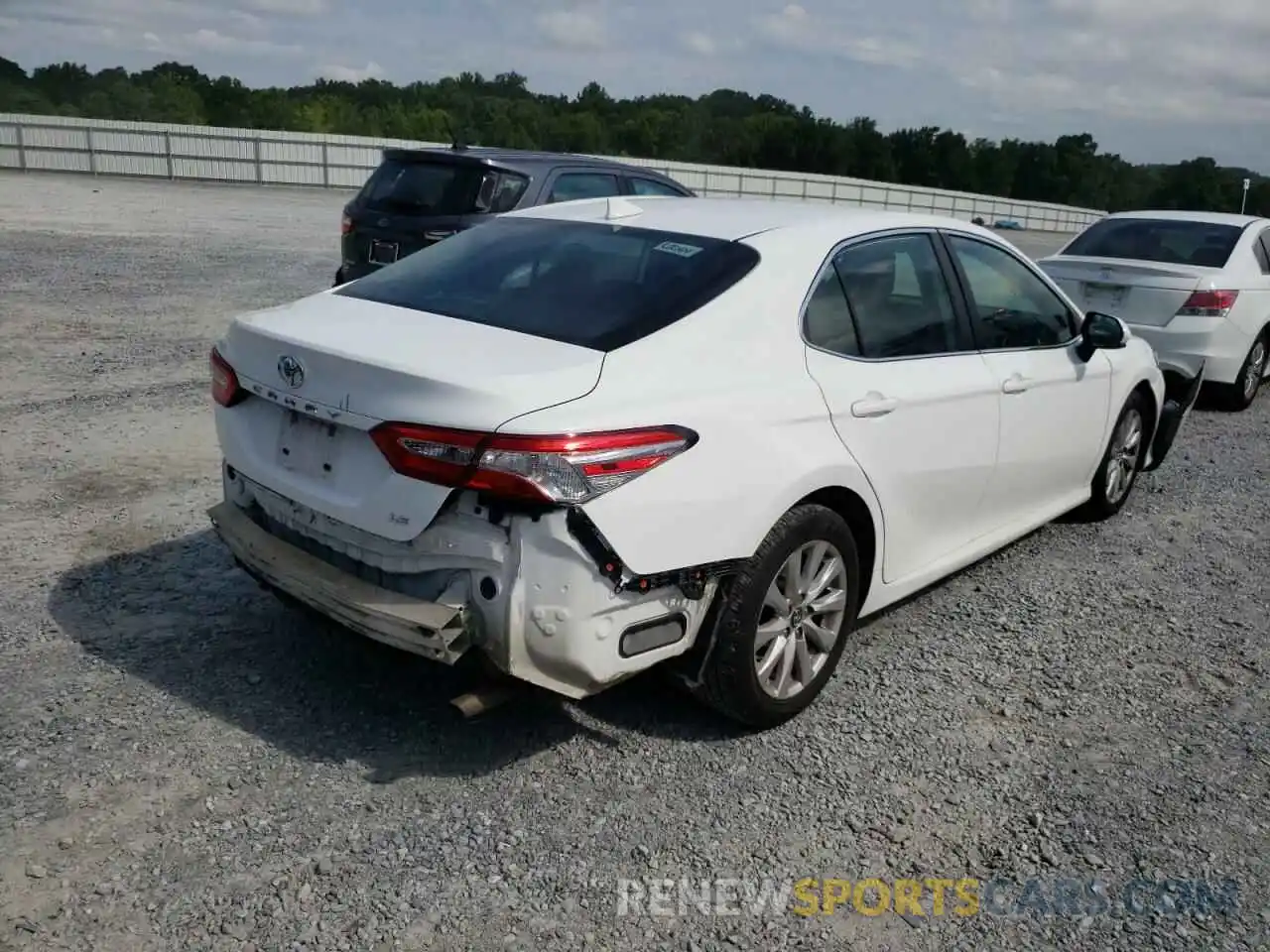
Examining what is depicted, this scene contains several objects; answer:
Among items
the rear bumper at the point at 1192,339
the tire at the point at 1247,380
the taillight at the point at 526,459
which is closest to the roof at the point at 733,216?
the taillight at the point at 526,459

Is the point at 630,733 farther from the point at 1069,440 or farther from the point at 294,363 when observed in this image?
the point at 1069,440

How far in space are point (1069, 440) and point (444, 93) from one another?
87.9 metres

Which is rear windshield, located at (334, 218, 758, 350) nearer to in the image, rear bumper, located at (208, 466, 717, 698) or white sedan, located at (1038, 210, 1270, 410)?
rear bumper, located at (208, 466, 717, 698)

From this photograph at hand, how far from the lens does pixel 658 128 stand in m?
83.8

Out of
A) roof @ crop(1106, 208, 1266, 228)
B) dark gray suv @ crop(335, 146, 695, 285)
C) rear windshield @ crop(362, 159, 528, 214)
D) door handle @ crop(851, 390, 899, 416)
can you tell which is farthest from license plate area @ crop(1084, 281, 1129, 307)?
door handle @ crop(851, 390, 899, 416)

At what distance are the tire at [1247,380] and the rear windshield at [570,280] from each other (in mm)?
7156

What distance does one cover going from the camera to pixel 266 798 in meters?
3.15

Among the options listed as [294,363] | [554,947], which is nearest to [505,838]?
[554,947]

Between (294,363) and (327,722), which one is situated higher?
(294,363)

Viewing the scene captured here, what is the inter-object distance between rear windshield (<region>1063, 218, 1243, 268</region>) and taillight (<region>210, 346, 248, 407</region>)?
792cm

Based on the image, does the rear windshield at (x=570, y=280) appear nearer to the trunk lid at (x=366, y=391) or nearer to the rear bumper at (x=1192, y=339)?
the trunk lid at (x=366, y=391)

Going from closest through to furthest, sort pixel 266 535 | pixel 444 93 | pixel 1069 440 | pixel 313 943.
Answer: pixel 313 943, pixel 266 535, pixel 1069 440, pixel 444 93

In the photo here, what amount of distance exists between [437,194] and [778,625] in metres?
→ 6.36

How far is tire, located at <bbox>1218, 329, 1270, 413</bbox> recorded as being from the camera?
9.23m
